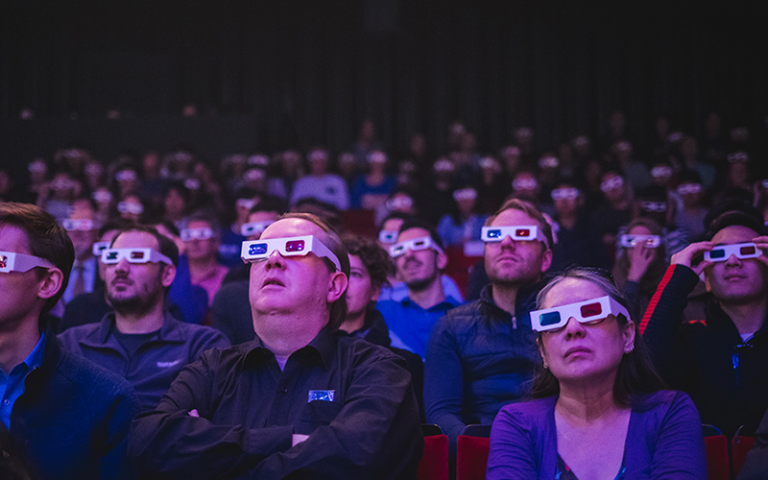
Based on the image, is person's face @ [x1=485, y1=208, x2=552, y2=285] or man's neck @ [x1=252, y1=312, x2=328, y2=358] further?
person's face @ [x1=485, y1=208, x2=552, y2=285]

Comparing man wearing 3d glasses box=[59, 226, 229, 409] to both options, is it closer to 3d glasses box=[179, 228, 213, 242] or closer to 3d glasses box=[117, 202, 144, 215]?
A: 3d glasses box=[179, 228, 213, 242]

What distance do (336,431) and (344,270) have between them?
69 cm

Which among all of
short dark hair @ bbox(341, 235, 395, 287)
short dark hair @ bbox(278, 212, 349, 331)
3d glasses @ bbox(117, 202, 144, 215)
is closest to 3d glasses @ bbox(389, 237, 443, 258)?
short dark hair @ bbox(341, 235, 395, 287)

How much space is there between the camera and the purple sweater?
189 cm

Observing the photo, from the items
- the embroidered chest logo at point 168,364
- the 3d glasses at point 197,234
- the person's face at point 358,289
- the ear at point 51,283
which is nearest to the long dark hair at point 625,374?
the person's face at point 358,289

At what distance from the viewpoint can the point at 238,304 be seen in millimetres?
3533

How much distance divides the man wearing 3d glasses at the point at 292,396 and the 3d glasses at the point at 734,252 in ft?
4.75

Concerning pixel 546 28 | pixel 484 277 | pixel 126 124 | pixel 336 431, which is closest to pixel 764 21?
pixel 546 28

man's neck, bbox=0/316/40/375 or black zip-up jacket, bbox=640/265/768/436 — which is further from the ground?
man's neck, bbox=0/316/40/375

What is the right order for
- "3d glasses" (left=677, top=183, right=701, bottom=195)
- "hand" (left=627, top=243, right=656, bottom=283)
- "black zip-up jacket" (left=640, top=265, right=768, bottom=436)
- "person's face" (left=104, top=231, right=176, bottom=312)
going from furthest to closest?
1. "3d glasses" (left=677, top=183, right=701, bottom=195)
2. "hand" (left=627, top=243, right=656, bottom=283)
3. "person's face" (left=104, top=231, right=176, bottom=312)
4. "black zip-up jacket" (left=640, top=265, right=768, bottom=436)

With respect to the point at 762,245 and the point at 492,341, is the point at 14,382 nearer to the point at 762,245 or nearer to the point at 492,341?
the point at 492,341

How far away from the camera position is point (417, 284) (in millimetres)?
4109

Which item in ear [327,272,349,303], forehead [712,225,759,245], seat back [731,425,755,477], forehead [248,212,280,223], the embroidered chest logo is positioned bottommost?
seat back [731,425,755,477]

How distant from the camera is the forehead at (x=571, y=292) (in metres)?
2.12
